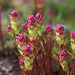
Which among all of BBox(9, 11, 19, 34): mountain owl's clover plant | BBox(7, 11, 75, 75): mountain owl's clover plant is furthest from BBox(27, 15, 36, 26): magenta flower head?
BBox(9, 11, 19, 34): mountain owl's clover plant

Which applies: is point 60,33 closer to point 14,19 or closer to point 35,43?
point 35,43

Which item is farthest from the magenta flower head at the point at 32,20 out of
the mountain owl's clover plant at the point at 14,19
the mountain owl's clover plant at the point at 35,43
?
the mountain owl's clover plant at the point at 14,19

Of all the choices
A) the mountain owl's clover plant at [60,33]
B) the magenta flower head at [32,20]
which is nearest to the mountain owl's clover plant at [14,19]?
the magenta flower head at [32,20]

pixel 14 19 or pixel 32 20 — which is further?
pixel 14 19

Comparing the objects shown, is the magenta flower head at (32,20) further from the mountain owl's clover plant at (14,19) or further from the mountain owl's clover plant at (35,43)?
the mountain owl's clover plant at (14,19)

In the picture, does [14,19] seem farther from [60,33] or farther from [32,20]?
[60,33]

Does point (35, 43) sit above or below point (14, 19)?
below

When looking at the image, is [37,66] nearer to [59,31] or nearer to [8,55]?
[59,31]

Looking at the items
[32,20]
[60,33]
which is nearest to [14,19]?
[32,20]

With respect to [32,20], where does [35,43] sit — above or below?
below

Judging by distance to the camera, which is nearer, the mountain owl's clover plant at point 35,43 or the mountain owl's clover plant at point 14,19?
the mountain owl's clover plant at point 35,43

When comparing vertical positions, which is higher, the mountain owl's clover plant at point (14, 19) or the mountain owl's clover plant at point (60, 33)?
the mountain owl's clover plant at point (14, 19)

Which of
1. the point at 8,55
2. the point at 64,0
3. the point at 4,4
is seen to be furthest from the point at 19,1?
the point at 8,55
